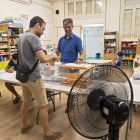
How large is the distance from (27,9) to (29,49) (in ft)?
19.9

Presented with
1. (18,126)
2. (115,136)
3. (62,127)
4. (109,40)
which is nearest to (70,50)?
(62,127)

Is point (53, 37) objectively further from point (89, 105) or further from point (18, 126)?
point (89, 105)

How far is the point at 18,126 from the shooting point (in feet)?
7.48

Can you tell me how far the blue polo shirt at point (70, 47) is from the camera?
8.50ft

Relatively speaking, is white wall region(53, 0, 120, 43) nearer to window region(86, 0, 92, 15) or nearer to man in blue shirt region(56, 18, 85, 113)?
window region(86, 0, 92, 15)

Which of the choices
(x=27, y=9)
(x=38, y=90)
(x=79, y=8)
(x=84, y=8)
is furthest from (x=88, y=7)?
(x=38, y=90)

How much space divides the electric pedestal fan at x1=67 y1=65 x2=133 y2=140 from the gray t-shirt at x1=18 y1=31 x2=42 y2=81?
2.84ft

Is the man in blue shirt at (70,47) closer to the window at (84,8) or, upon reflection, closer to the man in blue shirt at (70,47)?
the man in blue shirt at (70,47)

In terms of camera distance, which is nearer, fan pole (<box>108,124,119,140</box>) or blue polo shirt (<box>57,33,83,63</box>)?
fan pole (<box>108,124,119,140</box>)

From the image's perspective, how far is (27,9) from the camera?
270 inches

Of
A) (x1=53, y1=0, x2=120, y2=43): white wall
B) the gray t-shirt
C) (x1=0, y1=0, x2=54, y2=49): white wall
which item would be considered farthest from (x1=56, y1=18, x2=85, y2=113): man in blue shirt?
(x1=53, y1=0, x2=120, y2=43): white wall

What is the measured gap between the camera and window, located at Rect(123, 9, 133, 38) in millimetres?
7172

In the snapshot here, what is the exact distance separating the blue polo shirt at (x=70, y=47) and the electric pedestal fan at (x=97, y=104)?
5.56 ft

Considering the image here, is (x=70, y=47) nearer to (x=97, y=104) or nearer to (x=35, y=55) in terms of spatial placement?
(x=35, y=55)
